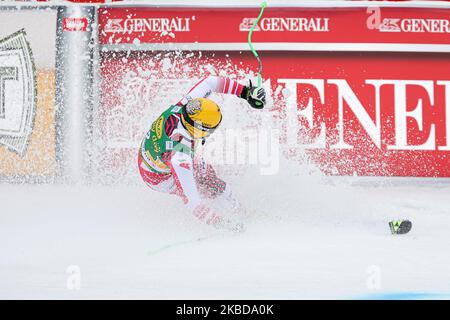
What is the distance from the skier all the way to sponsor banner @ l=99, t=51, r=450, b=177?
1956 millimetres

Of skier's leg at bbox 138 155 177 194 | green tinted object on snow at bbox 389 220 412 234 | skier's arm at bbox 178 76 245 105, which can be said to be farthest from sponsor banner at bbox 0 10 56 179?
green tinted object on snow at bbox 389 220 412 234

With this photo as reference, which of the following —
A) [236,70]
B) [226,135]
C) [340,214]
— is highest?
[236,70]

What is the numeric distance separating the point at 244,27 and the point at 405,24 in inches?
66.6

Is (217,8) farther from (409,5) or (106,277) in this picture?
(106,277)

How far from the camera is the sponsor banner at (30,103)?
5930 mm

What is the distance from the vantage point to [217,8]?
598 cm

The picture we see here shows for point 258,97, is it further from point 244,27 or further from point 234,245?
point 244,27

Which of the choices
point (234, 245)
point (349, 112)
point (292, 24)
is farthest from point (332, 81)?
point (234, 245)

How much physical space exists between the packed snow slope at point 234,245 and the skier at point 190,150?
0.24 meters

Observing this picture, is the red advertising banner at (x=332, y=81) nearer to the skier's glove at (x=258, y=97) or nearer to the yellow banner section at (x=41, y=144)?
the yellow banner section at (x=41, y=144)

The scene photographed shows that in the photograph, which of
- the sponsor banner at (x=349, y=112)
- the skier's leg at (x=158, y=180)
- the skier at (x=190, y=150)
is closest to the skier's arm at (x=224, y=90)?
the skier at (x=190, y=150)

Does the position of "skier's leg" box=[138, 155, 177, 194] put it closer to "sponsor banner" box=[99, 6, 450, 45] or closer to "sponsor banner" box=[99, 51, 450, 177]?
"sponsor banner" box=[99, 51, 450, 177]
